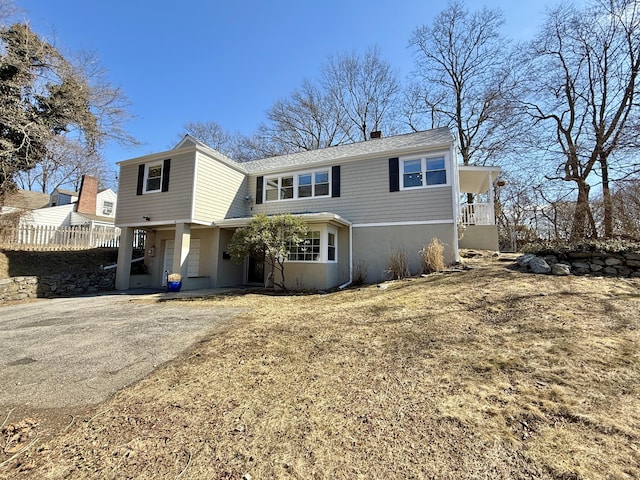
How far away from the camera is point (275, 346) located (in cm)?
418

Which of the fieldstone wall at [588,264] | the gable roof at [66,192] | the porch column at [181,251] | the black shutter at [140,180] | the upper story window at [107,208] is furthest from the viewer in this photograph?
the upper story window at [107,208]

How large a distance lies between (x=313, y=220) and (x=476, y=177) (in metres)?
8.02

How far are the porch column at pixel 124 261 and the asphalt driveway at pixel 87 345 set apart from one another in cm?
417

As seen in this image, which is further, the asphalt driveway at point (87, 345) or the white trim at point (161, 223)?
the white trim at point (161, 223)

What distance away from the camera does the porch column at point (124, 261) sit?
1157 centimetres

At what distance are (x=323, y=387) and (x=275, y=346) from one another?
1.38 m

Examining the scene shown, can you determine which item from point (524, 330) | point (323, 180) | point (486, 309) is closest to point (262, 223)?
point (323, 180)

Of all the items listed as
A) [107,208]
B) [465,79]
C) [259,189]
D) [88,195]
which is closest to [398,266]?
[259,189]

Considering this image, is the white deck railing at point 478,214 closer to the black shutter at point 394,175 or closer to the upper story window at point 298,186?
the black shutter at point 394,175

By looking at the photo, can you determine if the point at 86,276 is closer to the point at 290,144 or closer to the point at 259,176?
the point at 259,176

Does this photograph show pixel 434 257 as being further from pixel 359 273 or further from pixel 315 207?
pixel 315 207

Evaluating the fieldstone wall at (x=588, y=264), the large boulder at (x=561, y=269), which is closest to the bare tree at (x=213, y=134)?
the fieldstone wall at (x=588, y=264)

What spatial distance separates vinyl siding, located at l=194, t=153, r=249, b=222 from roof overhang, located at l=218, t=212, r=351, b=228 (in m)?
0.56

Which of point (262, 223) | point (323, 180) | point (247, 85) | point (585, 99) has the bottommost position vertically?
point (262, 223)
